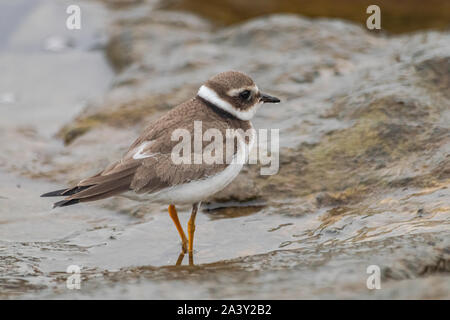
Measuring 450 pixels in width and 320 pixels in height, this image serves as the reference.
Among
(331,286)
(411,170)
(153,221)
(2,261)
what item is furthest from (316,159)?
(2,261)

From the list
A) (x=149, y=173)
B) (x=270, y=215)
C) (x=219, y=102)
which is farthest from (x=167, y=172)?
(x=270, y=215)

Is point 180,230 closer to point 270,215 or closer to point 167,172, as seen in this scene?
point 167,172

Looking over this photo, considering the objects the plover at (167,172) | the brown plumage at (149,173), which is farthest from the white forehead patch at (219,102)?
the brown plumage at (149,173)

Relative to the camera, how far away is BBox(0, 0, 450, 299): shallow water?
5012mm

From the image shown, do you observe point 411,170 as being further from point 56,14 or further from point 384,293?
point 56,14

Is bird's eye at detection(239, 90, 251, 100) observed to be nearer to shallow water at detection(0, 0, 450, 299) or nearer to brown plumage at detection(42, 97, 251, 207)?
brown plumage at detection(42, 97, 251, 207)

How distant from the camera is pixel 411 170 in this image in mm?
7051

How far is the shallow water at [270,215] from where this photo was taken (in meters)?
5.01

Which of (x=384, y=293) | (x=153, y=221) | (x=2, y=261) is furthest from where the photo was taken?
(x=153, y=221)

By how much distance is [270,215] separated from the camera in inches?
284

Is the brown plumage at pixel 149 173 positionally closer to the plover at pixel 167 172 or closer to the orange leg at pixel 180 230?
the plover at pixel 167 172

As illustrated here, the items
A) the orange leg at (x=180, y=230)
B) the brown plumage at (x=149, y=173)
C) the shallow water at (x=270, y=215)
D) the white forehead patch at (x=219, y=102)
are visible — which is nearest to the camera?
the shallow water at (x=270, y=215)

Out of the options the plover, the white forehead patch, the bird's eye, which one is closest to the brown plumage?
the plover

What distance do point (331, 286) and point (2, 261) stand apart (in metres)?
3.04
